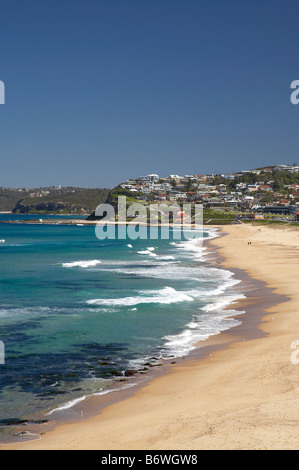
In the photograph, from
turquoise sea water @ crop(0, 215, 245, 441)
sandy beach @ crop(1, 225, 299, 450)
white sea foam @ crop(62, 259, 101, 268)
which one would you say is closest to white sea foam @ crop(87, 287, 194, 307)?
turquoise sea water @ crop(0, 215, 245, 441)

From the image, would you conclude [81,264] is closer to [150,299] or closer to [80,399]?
[150,299]

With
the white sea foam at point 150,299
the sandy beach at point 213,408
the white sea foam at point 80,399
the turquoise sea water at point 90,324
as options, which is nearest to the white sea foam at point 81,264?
the turquoise sea water at point 90,324

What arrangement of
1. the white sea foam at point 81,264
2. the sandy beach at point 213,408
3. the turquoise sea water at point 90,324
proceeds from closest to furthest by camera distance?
the sandy beach at point 213,408 → the turquoise sea water at point 90,324 → the white sea foam at point 81,264

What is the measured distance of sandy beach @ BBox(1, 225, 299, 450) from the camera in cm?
905

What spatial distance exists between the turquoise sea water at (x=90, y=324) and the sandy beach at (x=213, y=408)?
1.57m

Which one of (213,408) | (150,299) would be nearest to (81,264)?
(150,299)

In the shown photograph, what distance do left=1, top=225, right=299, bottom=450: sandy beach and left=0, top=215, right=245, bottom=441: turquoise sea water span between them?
157 cm

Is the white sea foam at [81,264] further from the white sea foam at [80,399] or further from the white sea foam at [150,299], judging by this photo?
the white sea foam at [80,399]

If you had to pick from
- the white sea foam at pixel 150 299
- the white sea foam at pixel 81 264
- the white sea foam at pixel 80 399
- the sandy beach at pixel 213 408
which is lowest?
the white sea foam at pixel 80 399

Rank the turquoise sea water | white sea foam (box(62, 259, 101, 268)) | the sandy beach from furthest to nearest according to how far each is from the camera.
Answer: white sea foam (box(62, 259, 101, 268))
the turquoise sea water
the sandy beach

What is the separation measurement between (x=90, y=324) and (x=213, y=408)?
12228 mm

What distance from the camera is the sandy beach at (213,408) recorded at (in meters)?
9.05

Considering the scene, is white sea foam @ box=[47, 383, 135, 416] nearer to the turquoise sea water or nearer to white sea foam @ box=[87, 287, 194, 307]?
the turquoise sea water

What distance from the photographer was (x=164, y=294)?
30125mm
